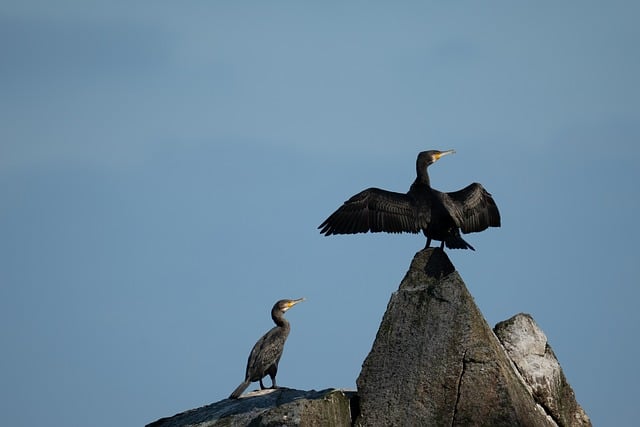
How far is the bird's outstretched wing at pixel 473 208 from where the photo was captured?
17828mm

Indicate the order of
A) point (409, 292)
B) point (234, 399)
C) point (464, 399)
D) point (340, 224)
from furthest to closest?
point (340, 224)
point (234, 399)
point (409, 292)
point (464, 399)

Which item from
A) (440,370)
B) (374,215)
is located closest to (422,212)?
(374,215)

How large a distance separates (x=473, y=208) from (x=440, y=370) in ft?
14.7

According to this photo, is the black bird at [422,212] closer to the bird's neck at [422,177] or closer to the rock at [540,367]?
the bird's neck at [422,177]

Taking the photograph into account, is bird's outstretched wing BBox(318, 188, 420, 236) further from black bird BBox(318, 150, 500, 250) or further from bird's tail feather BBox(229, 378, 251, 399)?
bird's tail feather BBox(229, 378, 251, 399)

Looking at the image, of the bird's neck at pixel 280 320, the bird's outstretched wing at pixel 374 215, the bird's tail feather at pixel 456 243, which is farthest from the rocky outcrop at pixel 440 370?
the bird's neck at pixel 280 320

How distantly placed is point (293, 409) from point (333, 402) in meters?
0.54

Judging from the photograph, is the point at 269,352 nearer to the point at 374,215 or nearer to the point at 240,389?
the point at 240,389

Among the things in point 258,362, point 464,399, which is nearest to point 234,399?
point 258,362

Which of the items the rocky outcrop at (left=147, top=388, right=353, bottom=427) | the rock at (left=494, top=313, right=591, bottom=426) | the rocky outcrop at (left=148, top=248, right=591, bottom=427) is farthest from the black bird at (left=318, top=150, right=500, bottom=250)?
the rocky outcrop at (left=147, top=388, right=353, bottom=427)

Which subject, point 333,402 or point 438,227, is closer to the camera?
point 333,402

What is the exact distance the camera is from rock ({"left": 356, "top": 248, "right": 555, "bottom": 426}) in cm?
1424

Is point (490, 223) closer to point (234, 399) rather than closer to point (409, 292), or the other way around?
point (409, 292)

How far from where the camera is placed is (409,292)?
15172mm
